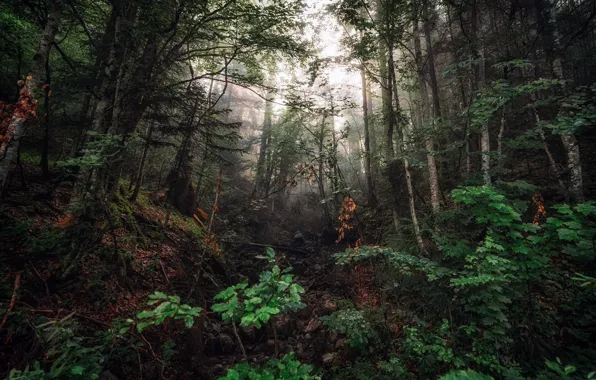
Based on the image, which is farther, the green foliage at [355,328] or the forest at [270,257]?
the green foliage at [355,328]

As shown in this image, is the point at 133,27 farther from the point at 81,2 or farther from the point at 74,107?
the point at 74,107

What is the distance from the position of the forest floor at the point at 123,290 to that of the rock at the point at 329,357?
0.03 metres

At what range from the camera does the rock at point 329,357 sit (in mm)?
5675

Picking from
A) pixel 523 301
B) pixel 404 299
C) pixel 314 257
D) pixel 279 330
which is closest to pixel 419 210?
pixel 404 299

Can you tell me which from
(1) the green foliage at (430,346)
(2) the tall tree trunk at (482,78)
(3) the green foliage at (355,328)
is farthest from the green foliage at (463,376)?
(2) the tall tree trunk at (482,78)

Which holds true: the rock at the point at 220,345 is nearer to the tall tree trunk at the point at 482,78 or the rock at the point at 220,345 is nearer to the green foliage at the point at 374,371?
the green foliage at the point at 374,371

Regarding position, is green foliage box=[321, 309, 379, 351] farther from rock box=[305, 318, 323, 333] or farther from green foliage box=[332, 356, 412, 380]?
rock box=[305, 318, 323, 333]

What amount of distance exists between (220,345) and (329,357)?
106 inches

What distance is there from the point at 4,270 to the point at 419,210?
11.4m

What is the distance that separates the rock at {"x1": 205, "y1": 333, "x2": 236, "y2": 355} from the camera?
235 inches

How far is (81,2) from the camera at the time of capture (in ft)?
24.9

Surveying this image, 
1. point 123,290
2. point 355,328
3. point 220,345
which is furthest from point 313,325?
point 123,290

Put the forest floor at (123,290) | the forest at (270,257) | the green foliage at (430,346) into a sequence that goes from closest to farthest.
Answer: the forest at (270,257), the green foliage at (430,346), the forest floor at (123,290)

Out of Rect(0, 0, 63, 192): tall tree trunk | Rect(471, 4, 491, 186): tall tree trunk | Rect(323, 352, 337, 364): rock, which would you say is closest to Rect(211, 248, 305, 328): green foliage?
Rect(323, 352, 337, 364): rock
